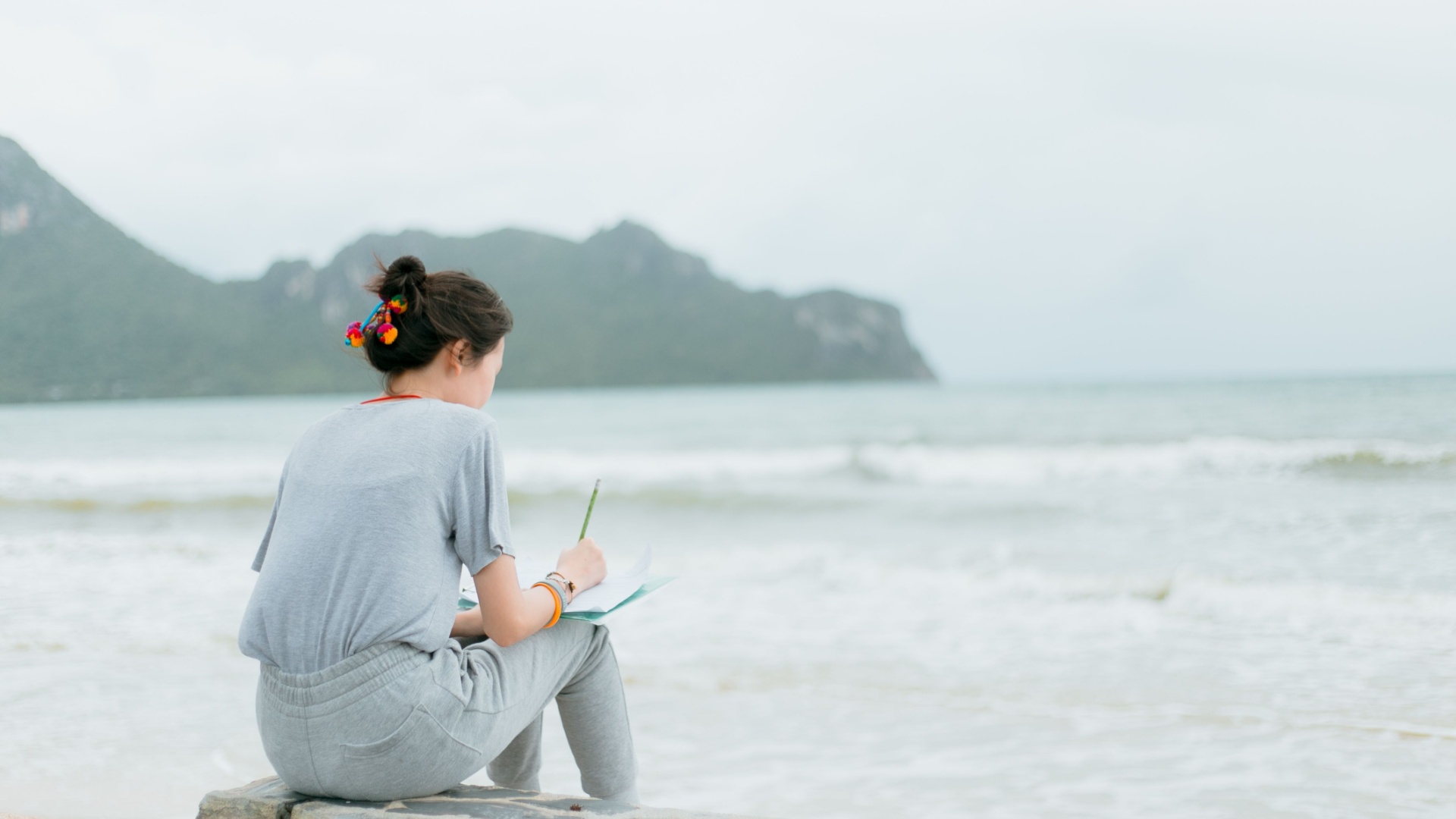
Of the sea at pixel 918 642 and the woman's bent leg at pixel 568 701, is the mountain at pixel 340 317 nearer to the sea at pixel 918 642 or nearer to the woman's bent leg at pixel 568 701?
the sea at pixel 918 642

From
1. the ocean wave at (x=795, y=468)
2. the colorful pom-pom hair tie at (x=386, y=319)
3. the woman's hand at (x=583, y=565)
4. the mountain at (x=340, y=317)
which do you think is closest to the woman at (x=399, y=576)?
the colorful pom-pom hair tie at (x=386, y=319)

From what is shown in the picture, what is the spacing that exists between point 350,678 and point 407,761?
0.20 m

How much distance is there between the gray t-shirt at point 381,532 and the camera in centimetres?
154

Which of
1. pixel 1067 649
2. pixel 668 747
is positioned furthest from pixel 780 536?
pixel 668 747

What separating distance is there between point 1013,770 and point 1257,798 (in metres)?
0.69

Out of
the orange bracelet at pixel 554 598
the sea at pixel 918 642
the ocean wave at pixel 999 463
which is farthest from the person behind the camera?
the ocean wave at pixel 999 463

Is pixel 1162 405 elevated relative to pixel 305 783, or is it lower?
elevated

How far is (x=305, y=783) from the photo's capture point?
1.69m

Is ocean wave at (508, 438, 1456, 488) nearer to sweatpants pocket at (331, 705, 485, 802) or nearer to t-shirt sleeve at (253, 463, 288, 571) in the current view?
t-shirt sleeve at (253, 463, 288, 571)

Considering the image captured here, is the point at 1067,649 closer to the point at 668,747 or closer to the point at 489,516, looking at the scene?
the point at 668,747

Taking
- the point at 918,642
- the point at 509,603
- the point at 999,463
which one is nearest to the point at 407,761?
the point at 509,603

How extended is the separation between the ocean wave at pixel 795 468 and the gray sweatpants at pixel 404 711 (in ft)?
28.6

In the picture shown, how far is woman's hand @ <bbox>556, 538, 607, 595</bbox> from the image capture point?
1863 millimetres

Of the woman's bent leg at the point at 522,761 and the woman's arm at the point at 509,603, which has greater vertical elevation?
the woman's arm at the point at 509,603
